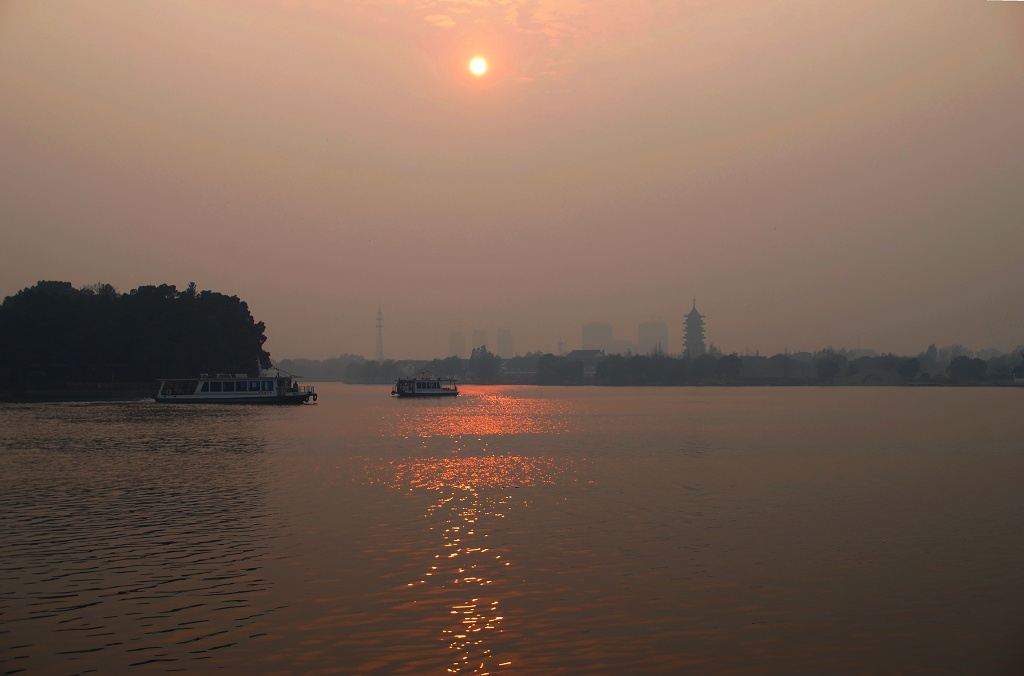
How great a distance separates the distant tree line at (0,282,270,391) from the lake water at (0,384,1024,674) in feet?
334

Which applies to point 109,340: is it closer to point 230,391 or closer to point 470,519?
point 230,391

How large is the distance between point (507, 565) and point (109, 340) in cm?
14379

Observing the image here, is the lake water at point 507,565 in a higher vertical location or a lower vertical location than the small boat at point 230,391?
lower

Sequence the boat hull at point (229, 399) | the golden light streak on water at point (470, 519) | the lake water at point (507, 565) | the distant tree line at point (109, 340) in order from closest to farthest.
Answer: the lake water at point (507, 565)
the golden light streak on water at point (470, 519)
the boat hull at point (229, 399)
the distant tree line at point (109, 340)

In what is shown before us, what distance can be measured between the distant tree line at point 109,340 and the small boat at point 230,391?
9.30 metres

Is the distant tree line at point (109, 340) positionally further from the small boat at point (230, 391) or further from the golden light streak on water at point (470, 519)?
the golden light streak on water at point (470, 519)

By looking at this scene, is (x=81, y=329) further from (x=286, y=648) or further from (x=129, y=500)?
(x=286, y=648)

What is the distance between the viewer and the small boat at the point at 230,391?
142m

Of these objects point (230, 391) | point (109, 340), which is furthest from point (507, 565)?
point (109, 340)

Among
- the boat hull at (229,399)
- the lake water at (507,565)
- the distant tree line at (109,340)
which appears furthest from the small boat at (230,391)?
the lake water at (507,565)

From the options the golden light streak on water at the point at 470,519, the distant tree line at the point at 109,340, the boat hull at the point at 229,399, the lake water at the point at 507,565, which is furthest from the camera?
the distant tree line at the point at 109,340

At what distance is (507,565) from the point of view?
28.3 metres

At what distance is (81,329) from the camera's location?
153500 mm

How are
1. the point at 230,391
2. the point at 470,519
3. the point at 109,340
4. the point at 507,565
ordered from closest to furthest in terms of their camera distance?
the point at 507,565 < the point at 470,519 < the point at 230,391 < the point at 109,340
